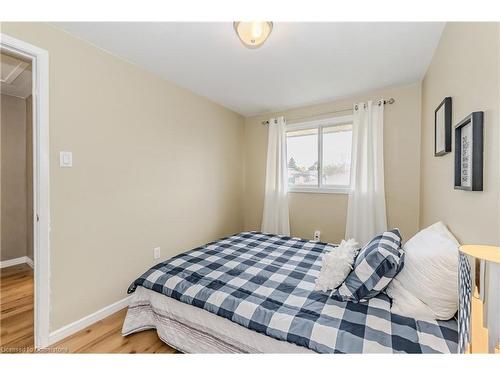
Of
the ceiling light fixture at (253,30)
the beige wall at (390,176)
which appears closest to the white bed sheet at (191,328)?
the ceiling light fixture at (253,30)

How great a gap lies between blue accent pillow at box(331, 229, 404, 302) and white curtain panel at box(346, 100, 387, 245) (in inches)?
60.8

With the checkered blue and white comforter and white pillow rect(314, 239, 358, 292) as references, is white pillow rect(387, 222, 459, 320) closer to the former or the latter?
the checkered blue and white comforter

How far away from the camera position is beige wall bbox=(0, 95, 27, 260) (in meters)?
3.16

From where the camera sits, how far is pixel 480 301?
527 mm

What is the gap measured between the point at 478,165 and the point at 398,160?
186 cm

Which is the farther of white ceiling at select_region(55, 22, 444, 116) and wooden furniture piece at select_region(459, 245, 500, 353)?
white ceiling at select_region(55, 22, 444, 116)

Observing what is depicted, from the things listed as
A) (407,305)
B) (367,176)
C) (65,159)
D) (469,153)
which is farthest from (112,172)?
(367,176)

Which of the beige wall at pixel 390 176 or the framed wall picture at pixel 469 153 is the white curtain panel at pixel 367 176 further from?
the framed wall picture at pixel 469 153

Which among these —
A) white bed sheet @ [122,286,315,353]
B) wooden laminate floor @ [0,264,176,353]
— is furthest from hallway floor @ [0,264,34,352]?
white bed sheet @ [122,286,315,353]

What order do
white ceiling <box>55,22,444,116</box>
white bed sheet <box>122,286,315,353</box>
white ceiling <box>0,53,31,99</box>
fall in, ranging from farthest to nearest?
white ceiling <box>0,53,31,99</box>, white ceiling <box>55,22,444,116</box>, white bed sheet <box>122,286,315,353</box>

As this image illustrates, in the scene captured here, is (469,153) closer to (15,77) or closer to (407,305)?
(407,305)

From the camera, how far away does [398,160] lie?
9.02ft
